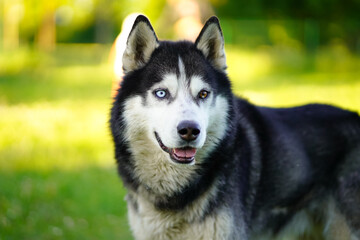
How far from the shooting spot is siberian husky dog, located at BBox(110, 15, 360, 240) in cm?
340

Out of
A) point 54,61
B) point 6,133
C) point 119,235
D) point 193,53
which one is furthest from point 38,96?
point 54,61

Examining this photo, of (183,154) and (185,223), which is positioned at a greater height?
(183,154)

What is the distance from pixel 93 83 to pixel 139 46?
15266 millimetres

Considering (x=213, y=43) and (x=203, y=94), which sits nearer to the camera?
(x=203, y=94)

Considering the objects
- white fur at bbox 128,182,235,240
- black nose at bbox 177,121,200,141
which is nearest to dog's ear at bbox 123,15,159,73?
black nose at bbox 177,121,200,141

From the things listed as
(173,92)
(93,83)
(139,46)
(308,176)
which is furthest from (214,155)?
(93,83)

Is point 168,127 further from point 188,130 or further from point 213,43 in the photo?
point 213,43

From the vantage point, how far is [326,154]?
153 inches

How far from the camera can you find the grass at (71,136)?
17.9 feet

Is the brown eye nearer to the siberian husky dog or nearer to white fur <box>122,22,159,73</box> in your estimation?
the siberian husky dog

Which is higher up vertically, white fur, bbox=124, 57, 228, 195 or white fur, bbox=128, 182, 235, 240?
white fur, bbox=124, 57, 228, 195

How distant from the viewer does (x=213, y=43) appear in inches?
146

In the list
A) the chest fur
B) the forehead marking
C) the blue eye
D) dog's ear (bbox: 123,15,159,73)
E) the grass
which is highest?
dog's ear (bbox: 123,15,159,73)

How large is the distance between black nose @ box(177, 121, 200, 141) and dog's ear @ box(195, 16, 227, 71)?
0.79 metres
